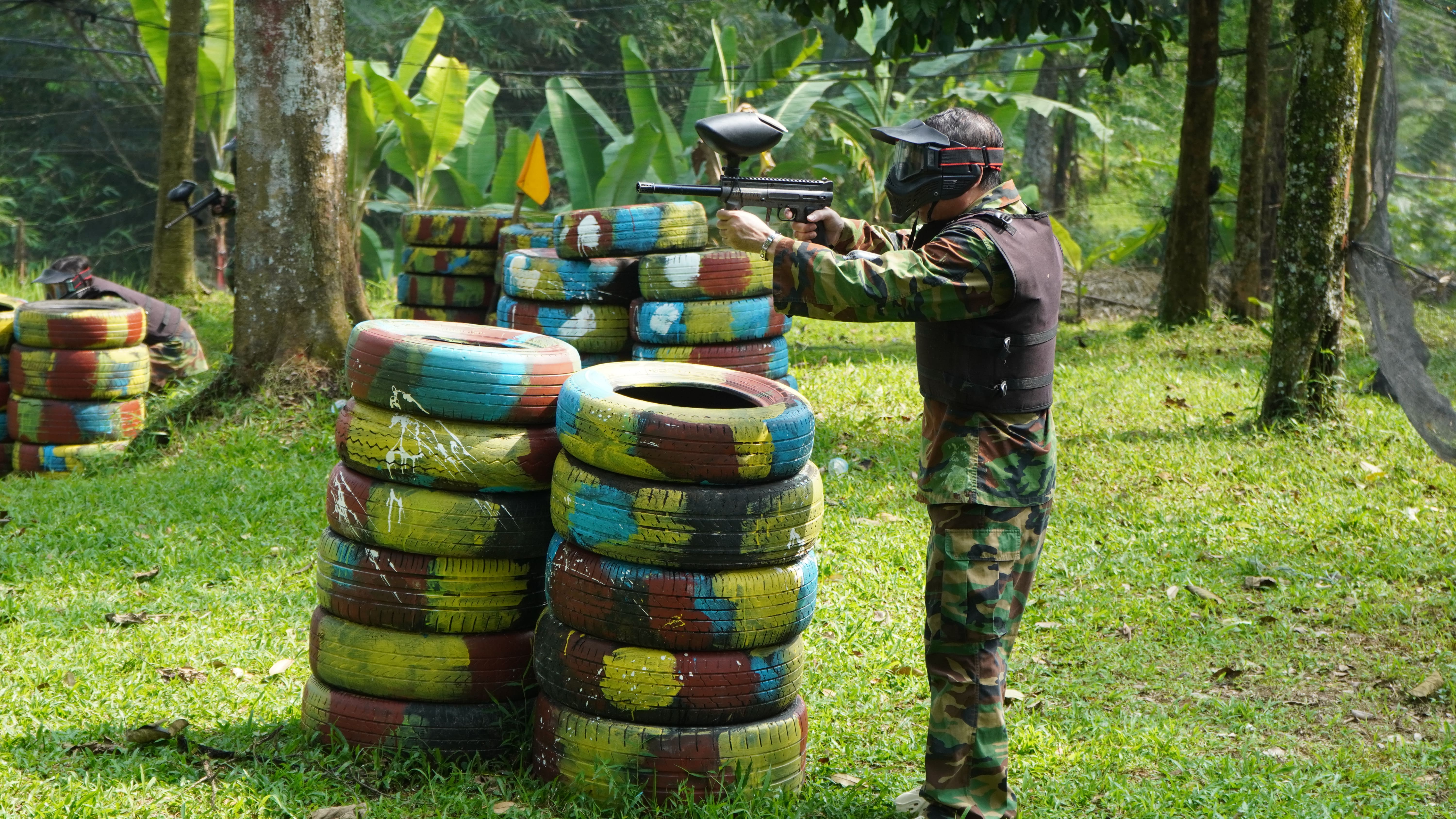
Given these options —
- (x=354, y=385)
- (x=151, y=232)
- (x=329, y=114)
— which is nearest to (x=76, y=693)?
(x=354, y=385)

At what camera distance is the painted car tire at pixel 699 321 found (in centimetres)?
688

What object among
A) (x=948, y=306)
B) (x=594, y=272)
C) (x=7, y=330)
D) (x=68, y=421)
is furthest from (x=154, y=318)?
(x=948, y=306)

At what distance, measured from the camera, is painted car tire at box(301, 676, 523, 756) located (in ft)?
11.8

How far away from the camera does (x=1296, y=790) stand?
3.80 m

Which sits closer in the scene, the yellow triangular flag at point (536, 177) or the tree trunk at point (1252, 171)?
the yellow triangular flag at point (536, 177)

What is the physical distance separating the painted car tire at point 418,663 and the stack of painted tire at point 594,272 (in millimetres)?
3392

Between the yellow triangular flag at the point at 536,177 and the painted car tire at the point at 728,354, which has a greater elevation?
Result: the yellow triangular flag at the point at 536,177

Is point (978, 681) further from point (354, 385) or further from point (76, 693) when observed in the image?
point (76, 693)

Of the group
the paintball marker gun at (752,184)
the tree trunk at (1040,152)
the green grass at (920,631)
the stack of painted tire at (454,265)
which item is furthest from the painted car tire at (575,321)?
the tree trunk at (1040,152)

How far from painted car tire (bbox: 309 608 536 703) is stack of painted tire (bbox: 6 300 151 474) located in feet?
19.4

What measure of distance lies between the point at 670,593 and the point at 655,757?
18.6 inches

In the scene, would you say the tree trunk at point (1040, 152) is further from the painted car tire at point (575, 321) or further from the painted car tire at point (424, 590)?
the painted car tire at point (424, 590)

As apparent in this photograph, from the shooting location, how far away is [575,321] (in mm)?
7141

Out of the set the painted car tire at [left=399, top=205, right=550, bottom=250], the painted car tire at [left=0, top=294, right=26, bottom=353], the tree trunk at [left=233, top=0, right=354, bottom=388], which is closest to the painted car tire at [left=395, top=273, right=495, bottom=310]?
the painted car tire at [left=399, top=205, right=550, bottom=250]
